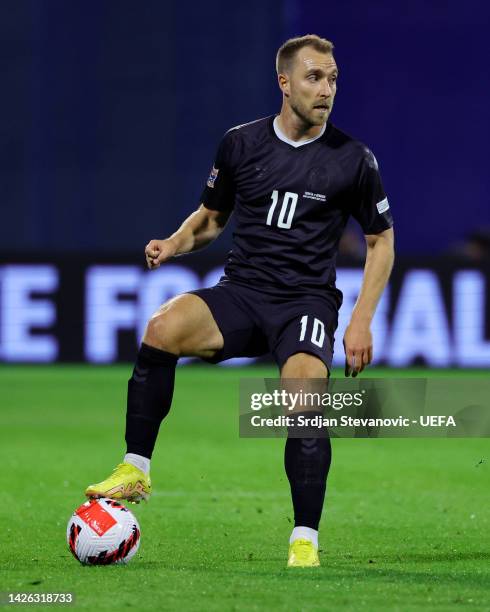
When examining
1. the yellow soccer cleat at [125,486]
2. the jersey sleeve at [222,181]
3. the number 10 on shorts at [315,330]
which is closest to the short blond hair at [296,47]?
the jersey sleeve at [222,181]

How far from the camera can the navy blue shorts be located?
19.6 ft

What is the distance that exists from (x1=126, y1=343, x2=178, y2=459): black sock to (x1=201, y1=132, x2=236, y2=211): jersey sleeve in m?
0.84

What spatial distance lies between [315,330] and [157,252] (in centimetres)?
78

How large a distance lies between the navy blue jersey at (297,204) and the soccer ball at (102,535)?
1177 mm

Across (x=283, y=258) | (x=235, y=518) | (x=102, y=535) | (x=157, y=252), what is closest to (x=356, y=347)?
(x=283, y=258)

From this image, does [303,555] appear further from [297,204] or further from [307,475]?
[297,204]

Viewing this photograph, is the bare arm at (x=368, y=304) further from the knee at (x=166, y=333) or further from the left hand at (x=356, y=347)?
the knee at (x=166, y=333)

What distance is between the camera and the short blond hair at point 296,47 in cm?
611

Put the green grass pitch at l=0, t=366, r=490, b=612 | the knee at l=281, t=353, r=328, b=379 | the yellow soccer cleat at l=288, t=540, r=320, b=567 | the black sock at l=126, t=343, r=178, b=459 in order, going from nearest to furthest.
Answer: the green grass pitch at l=0, t=366, r=490, b=612, the yellow soccer cleat at l=288, t=540, r=320, b=567, the knee at l=281, t=353, r=328, b=379, the black sock at l=126, t=343, r=178, b=459

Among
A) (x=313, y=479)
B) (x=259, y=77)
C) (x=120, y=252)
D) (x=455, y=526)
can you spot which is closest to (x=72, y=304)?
(x=120, y=252)

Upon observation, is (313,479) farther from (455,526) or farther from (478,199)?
(478,199)

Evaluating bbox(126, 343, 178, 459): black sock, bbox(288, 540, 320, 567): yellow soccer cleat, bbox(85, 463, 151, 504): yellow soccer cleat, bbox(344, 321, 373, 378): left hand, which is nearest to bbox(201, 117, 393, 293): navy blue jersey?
bbox(344, 321, 373, 378): left hand

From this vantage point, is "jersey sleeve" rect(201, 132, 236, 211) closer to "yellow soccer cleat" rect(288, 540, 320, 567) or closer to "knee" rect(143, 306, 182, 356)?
"knee" rect(143, 306, 182, 356)

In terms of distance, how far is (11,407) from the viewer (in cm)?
1284
